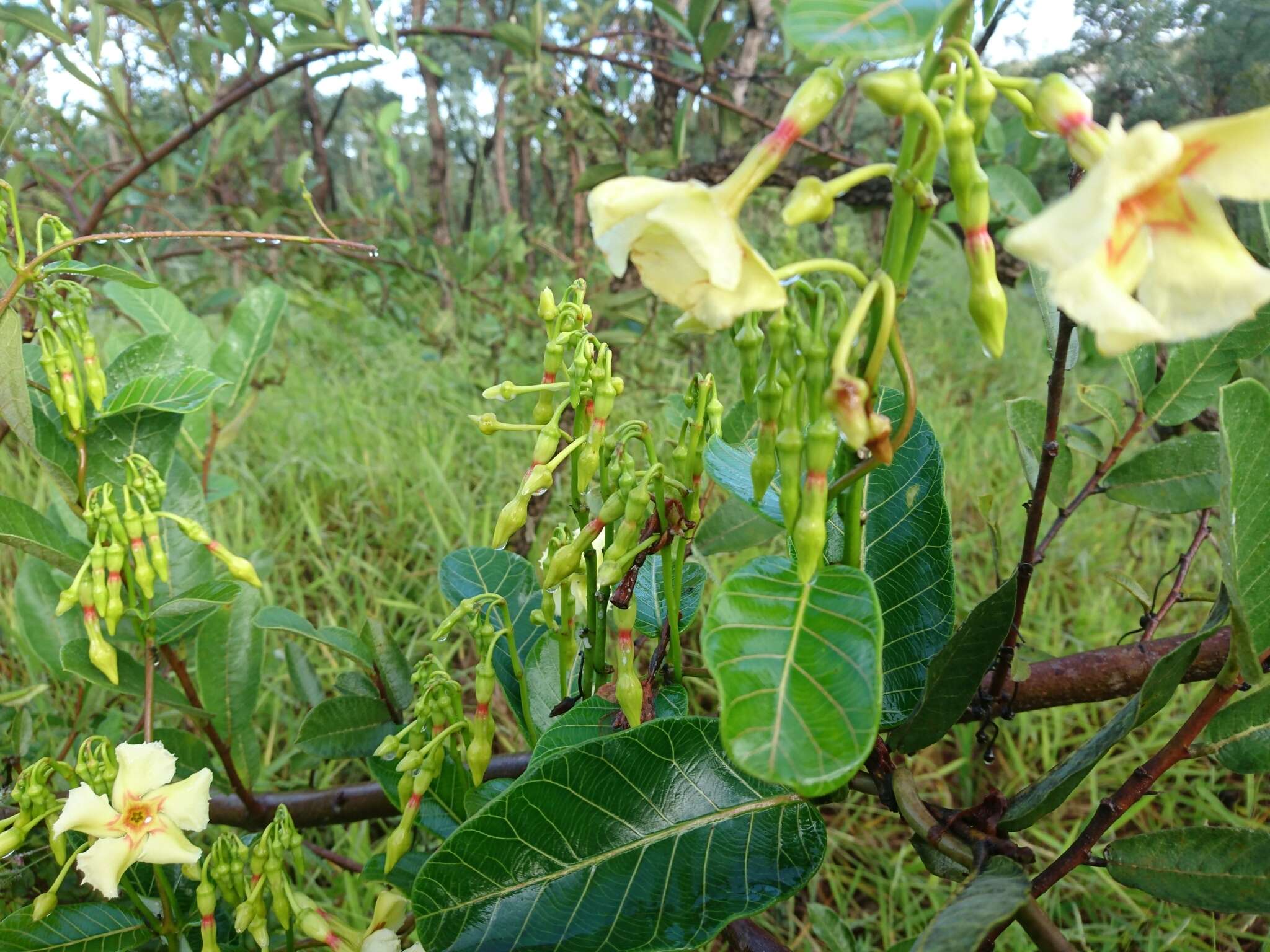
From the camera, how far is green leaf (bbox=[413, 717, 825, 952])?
64cm

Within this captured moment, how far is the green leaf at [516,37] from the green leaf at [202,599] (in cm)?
152

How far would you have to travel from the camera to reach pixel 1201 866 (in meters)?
0.62

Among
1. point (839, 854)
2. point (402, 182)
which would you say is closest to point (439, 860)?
point (839, 854)

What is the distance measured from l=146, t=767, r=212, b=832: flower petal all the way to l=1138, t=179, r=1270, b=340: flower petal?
2.98 ft

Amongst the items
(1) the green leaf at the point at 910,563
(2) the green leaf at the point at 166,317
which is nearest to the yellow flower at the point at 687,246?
(1) the green leaf at the point at 910,563

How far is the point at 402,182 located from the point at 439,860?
9.33 ft

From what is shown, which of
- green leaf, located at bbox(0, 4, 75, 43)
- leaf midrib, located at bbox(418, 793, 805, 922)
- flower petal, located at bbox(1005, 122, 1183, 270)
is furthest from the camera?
green leaf, located at bbox(0, 4, 75, 43)

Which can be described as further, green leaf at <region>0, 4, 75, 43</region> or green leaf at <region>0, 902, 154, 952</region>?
green leaf at <region>0, 4, 75, 43</region>

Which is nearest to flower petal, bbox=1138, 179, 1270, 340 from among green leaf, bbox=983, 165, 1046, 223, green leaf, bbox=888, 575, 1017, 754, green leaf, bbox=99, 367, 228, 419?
green leaf, bbox=888, 575, 1017, 754

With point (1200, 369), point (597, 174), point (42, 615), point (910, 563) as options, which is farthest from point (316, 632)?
point (597, 174)

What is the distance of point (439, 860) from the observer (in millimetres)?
645

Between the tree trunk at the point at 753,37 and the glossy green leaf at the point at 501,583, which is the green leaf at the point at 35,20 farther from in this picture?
the tree trunk at the point at 753,37

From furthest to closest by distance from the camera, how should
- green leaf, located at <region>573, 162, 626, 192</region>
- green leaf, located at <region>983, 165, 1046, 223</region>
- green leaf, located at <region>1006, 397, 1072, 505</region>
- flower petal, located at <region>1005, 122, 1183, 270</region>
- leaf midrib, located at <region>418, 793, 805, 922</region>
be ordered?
green leaf, located at <region>573, 162, 626, 192</region> → green leaf, located at <region>983, 165, 1046, 223</region> → green leaf, located at <region>1006, 397, 1072, 505</region> → leaf midrib, located at <region>418, 793, 805, 922</region> → flower petal, located at <region>1005, 122, 1183, 270</region>

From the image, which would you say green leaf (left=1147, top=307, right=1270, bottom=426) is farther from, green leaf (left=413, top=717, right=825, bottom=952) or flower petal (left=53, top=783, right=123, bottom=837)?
flower petal (left=53, top=783, right=123, bottom=837)
